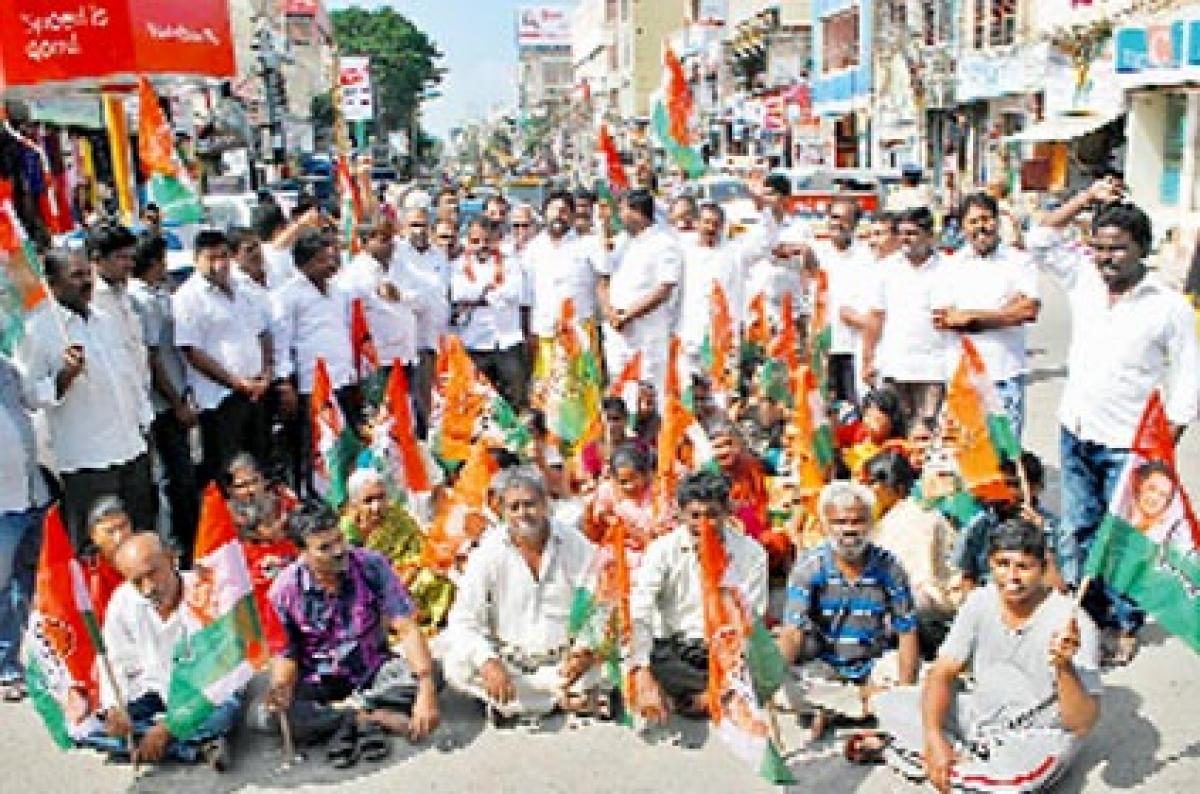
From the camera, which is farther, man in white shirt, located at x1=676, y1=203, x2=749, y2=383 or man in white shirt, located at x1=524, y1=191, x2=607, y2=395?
man in white shirt, located at x1=676, y1=203, x2=749, y2=383

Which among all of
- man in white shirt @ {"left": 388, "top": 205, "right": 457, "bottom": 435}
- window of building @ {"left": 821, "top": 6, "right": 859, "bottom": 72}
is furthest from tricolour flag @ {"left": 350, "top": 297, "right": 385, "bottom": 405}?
window of building @ {"left": 821, "top": 6, "right": 859, "bottom": 72}

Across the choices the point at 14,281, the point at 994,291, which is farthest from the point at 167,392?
the point at 994,291

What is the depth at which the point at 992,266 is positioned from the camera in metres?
5.71

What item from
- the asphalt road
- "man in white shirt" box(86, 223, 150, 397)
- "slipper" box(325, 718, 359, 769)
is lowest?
A: the asphalt road

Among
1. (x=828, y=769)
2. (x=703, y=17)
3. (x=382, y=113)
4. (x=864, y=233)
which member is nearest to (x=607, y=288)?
(x=864, y=233)

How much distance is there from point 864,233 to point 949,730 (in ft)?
14.2

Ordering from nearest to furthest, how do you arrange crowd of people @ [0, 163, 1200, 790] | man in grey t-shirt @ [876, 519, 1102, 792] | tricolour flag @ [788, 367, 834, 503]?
man in grey t-shirt @ [876, 519, 1102, 792] → crowd of people @ [0, 163, 1200, 790] → tricolour flag @ [788, 367, 834, 503]

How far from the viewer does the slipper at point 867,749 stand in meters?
4.10

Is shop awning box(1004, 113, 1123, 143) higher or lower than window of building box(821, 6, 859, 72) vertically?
lower

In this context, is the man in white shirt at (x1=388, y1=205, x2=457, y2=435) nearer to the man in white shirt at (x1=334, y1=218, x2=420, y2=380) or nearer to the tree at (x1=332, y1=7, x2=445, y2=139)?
the man in white shirt at (x1=334, y1=218, x2=420, y2=380)

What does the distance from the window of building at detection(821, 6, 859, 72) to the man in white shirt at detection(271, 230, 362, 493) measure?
31.2m

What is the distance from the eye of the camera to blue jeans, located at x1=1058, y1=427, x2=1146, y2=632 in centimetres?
483

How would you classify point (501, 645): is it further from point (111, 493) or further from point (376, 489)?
point (111, 493)

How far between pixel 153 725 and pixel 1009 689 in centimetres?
295
